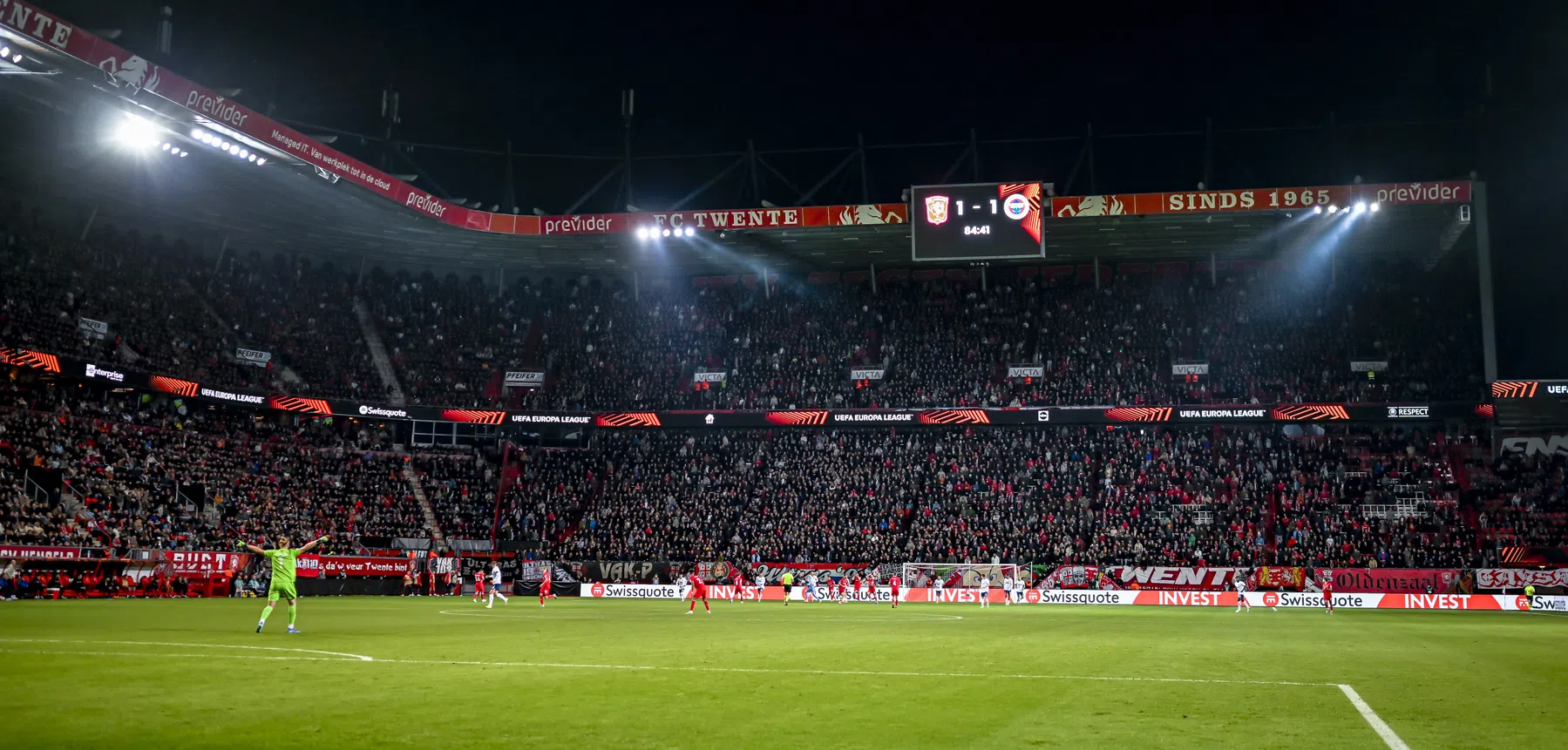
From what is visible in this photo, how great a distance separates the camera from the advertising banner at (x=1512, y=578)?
5016 cm

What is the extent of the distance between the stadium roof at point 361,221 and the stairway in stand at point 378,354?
12.5ft

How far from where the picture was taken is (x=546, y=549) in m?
61.0

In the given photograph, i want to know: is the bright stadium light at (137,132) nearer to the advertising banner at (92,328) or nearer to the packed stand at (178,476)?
→ the advertising banner at (92,328)

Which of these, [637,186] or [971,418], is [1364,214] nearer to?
[971,418]

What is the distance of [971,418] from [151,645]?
47.1 m

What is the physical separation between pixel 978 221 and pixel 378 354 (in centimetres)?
3440

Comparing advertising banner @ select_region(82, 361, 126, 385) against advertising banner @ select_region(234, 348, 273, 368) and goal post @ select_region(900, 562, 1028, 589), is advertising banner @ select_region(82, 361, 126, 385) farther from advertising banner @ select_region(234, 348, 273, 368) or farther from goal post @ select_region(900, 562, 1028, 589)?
goal post @ select_region(900, 562, 1028, 589)

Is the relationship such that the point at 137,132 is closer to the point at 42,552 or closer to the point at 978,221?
the point at 42,552

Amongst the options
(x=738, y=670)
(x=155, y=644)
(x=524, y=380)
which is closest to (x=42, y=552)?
(x=155, y=644)

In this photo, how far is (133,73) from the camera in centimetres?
4184

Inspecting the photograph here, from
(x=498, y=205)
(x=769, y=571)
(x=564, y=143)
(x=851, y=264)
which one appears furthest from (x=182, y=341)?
(x=851, y=264)

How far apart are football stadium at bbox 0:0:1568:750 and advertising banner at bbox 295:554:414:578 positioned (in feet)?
0.78

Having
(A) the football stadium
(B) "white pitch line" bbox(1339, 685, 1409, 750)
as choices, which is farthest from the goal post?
(B) "white pitch line" bbox(1339, 685, 1409, 750)

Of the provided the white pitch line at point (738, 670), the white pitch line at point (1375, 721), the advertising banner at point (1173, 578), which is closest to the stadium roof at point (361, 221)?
the advertising banner at point (1173, 578)
